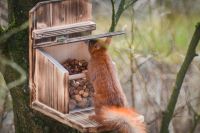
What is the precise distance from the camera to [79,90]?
4.16 m

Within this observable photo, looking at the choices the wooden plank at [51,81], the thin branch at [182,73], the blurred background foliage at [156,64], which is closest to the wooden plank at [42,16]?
the wooden plank at [51,81]

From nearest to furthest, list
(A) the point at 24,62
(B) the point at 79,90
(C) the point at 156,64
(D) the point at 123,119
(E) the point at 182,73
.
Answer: (D) the point at 123,119, (B) the point at 79,90, (A) the point at 24,62, (E) the point at 182,73, (C) the point at 156,64

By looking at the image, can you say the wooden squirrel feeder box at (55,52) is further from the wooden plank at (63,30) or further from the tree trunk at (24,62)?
the tree trunk at (24,62)

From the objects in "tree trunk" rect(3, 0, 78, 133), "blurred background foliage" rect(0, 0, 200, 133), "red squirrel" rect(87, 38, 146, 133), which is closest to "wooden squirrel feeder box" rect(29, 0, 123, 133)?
"red squirrel" rect(87, 38, 146, 133)

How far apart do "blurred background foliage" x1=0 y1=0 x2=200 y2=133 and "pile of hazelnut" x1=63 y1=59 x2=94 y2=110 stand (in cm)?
263

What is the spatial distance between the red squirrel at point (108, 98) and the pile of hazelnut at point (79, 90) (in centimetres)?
13

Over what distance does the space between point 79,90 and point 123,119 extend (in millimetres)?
483

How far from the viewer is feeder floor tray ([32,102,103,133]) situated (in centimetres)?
373

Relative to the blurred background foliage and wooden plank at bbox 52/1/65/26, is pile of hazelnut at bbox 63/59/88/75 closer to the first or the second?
wooden plank at bbox 52/1/65/26

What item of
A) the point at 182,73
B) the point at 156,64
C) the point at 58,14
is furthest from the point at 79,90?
the point at 156,64

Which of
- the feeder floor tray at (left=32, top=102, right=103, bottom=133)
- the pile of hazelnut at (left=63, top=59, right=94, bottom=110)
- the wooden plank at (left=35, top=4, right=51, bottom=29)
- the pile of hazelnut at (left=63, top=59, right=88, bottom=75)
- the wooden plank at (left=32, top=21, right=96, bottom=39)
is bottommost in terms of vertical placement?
the feeder floor tray at (left=32, top=102, right=103, bottom=133)

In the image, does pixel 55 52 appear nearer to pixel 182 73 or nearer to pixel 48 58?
pixel 48 58

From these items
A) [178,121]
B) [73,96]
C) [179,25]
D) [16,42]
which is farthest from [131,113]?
[178,121]

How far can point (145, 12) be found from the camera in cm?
802
